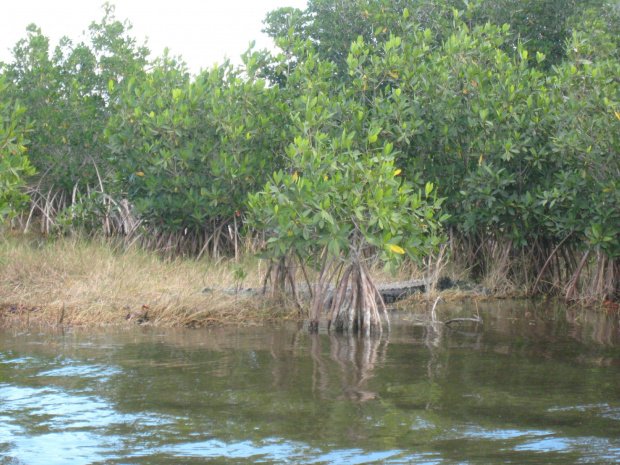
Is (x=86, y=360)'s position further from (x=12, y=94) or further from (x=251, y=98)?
(x=12, y=94)

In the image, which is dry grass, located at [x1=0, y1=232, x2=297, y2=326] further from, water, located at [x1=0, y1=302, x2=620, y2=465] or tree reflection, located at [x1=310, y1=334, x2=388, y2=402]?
tree reflection, located at [x1=310, y1=334, x2=388, y2=402]

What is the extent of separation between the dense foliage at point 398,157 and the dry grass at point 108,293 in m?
1.00

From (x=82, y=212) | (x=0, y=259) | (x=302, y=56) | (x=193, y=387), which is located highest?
(x=302, y=56)

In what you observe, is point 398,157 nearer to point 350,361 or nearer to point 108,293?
point 108,293

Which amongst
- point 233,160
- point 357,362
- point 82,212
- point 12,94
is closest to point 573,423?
point 357,362

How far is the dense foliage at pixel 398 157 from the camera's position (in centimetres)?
847

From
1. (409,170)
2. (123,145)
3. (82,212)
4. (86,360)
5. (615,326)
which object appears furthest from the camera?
(82,212)

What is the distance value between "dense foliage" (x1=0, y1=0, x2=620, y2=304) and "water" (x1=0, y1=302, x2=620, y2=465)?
1.53 m

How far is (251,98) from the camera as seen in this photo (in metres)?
12.5

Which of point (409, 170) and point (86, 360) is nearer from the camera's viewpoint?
point (86, 360)

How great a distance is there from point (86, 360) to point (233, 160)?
20.4ft

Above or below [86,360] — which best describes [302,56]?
above

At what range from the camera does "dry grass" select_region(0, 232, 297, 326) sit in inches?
358

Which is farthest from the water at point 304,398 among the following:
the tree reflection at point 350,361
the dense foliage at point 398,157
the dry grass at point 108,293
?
the dense foliage at point 398,157
